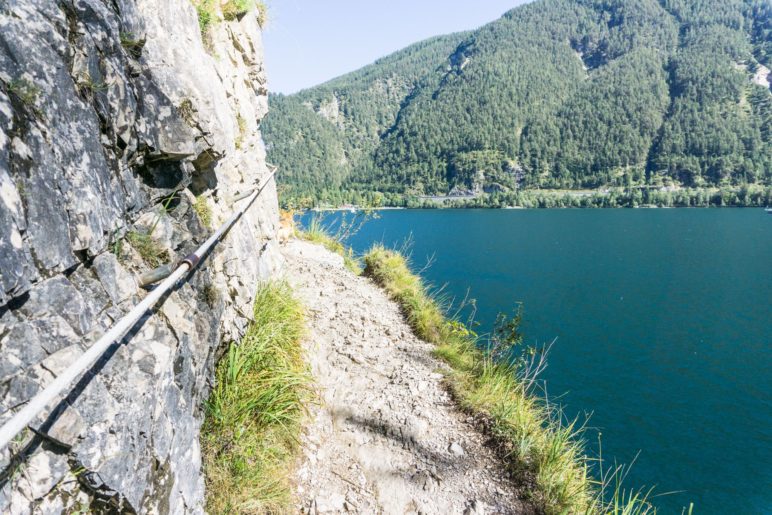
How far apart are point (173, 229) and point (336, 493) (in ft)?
9.81

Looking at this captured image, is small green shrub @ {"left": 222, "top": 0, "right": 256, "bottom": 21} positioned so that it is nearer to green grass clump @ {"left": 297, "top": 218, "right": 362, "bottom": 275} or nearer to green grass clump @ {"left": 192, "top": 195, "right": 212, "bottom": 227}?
green grass clump @ {"left": 192, "top": 195, "right": 212, "bottom": 227}

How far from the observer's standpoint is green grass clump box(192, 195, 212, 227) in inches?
162

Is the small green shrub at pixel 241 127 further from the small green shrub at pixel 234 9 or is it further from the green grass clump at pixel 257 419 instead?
the green grass clump at pixel 257 419

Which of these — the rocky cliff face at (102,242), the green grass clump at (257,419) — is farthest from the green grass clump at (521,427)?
the rocky cliff face at (102,242)

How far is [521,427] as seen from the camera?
5.00m

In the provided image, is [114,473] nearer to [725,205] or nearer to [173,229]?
[173,229]

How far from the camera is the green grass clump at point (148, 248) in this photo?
300cm

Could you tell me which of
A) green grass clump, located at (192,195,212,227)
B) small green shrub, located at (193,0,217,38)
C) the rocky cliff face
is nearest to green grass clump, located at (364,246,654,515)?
the rocky cliff face

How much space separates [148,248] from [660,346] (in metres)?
24.7

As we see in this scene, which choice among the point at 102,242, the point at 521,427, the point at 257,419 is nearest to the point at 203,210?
the point at 102,242

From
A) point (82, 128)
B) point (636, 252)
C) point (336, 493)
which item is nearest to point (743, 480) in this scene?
point (336, 493)

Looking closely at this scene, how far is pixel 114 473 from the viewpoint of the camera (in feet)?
7.47

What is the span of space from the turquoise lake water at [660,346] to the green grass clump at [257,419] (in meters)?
7.67

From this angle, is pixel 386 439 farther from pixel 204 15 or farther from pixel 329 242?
pixel 329 242
